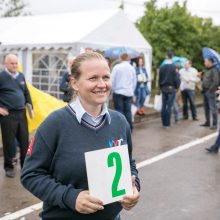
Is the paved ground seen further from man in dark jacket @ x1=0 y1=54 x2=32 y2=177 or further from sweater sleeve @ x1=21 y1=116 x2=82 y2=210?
sweater sleeve @ x1=21 y1=116 x2=82 y2=210

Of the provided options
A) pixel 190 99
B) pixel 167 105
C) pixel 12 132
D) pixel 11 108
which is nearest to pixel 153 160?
pixel 12 132

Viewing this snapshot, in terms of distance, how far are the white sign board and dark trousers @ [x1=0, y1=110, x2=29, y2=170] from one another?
409 centimetres

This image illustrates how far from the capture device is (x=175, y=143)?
8.73 meters

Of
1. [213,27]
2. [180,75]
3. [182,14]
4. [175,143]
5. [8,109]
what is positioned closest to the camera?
[8,109]

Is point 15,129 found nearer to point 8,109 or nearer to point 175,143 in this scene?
point 8,109

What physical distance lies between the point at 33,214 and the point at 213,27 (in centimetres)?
1772

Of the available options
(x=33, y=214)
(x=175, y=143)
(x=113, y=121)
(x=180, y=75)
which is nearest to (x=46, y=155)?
(x=113, y=121)

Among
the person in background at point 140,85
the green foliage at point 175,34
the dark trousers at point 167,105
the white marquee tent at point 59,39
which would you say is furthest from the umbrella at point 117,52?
the green foliage at point 175,34

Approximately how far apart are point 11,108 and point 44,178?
4009 millimetres

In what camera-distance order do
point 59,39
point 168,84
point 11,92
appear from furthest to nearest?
point 59,39 < point 168,84 < point 11,92

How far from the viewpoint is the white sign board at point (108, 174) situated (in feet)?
6.24

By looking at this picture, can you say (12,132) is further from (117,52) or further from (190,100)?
(190,100)

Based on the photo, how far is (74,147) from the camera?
6.61ft

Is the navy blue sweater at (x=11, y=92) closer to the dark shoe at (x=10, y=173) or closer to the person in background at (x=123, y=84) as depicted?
the dark shoe at (x=10, y=173)
